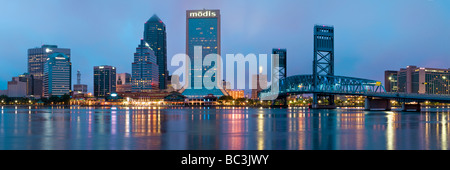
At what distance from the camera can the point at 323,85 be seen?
173000 mm
